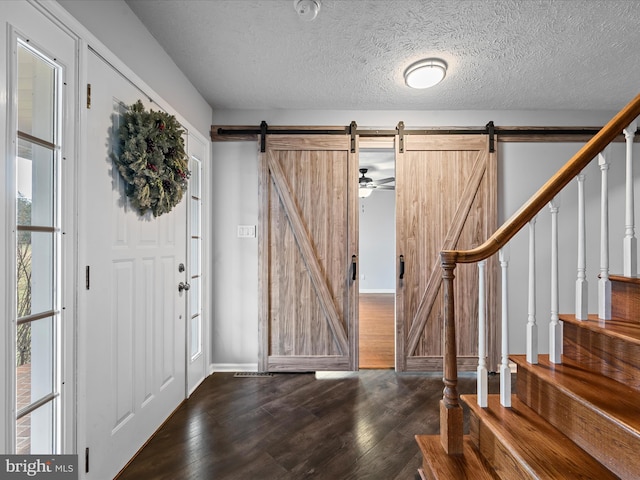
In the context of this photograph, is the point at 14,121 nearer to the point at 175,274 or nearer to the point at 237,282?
the point at 175,274

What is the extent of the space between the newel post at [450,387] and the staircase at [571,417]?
65mm

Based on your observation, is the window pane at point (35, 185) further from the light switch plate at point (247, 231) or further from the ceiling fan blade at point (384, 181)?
the ceiling fan blade at point (384, 181)

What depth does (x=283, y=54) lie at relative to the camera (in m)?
2.09

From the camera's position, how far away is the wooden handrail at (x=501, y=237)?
1.40 m

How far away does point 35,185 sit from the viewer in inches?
45.5

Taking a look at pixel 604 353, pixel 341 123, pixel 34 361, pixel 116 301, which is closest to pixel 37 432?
pixel 34 361

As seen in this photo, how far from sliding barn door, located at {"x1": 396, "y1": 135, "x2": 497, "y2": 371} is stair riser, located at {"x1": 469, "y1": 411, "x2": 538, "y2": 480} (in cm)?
139

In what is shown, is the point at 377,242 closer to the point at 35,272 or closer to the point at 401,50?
the point at 401,50

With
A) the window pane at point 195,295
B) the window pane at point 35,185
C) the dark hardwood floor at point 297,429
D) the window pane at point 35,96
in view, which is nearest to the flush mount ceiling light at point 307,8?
the window pane at point 35,96

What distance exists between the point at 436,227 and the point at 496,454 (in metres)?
1.94

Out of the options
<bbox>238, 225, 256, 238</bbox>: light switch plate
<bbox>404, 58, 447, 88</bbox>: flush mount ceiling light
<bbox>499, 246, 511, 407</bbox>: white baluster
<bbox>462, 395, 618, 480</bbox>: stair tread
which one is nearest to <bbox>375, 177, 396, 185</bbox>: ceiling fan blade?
<bbox>404, 58, 447, 88</bbox>: flush mount ceiling light

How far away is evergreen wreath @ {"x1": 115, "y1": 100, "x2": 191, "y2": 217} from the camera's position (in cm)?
159

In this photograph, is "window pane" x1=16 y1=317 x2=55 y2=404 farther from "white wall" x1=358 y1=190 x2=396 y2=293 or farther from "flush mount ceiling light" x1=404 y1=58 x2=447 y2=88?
"white wall" x1=358 y1=190 x2=396 y2=293

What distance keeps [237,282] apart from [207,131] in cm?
148
